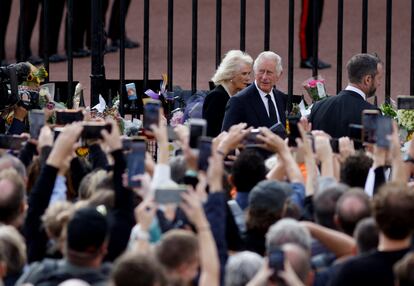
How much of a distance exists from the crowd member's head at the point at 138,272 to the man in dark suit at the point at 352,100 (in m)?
4.28

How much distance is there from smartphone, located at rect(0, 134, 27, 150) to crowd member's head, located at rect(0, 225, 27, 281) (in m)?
2.19

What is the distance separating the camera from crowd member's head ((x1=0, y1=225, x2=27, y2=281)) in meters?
6.96

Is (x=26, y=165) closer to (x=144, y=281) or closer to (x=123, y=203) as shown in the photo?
(x=123, y=203)

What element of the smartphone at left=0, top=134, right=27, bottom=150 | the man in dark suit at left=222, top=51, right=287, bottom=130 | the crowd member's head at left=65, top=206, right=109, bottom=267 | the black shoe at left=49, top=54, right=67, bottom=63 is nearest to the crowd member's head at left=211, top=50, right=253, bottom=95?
the man in dark suit at left=222, top=51, right=287, bottom=130

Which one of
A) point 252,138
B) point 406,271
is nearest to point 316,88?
point 252,138

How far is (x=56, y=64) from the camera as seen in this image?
1617cm

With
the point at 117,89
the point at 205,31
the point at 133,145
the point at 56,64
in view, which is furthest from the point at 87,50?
the point at 133,145

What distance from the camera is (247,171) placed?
827 centimetres

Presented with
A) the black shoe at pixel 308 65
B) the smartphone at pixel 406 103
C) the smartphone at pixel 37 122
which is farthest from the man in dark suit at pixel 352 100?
the black shoe at pixel 308 65

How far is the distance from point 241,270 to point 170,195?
19.1 inches

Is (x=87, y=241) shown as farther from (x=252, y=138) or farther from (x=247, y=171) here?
(x=252, y=138)

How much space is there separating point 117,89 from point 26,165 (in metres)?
3.45

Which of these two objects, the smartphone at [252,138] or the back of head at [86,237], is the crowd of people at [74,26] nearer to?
the smartphone at [252,138]

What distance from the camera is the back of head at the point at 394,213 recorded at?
685cm
